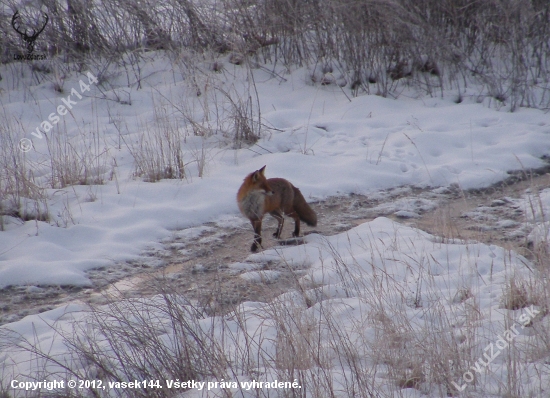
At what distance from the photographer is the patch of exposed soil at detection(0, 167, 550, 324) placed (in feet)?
13.6

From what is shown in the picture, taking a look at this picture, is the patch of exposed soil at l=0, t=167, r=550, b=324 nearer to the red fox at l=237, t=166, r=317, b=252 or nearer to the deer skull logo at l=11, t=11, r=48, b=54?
the red fox at l=237, t=166, r=317, b=252

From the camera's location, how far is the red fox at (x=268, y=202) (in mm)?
5305

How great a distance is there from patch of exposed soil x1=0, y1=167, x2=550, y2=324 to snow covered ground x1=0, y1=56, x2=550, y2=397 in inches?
5.6

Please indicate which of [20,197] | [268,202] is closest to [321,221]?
[268,202]

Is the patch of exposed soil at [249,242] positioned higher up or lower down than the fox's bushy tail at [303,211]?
lower down

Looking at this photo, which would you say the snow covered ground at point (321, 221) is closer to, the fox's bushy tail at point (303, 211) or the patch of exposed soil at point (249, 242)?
the patch of exposed soil at point (249, 242)

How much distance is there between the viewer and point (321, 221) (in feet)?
19.2

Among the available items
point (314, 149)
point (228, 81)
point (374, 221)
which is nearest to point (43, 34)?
point (228, 81)

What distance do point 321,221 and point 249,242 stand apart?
2.80 ft

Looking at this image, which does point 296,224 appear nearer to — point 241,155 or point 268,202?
point 268,202

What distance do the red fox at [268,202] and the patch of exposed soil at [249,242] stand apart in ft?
0.62

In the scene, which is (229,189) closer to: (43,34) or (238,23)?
(238,23)

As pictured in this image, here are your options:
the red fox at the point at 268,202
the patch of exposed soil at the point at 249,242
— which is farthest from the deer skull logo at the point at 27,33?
the red fox at the point at 268,202

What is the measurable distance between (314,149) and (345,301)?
13.2 feet
